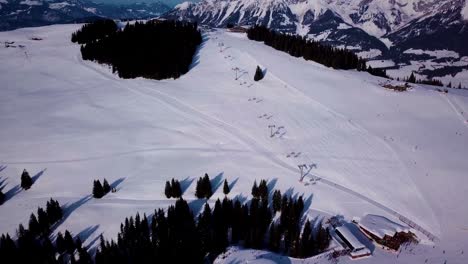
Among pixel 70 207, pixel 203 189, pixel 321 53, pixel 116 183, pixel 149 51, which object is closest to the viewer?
pixel 70 207

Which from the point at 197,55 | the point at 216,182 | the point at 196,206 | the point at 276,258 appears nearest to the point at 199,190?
the point at 196,206

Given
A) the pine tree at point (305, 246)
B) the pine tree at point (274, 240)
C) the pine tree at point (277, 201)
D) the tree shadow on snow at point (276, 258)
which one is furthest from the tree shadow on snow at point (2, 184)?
the pine tree at point (305, 246)

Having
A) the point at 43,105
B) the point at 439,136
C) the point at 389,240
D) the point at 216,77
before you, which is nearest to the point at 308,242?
the point at 389,240

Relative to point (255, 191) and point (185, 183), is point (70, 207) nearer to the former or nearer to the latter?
point (185, 183)

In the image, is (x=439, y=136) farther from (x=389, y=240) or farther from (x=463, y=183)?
(x=389, y=240)

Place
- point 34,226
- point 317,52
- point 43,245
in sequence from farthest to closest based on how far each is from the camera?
point 317,52 < point 34,226 < point 43,245

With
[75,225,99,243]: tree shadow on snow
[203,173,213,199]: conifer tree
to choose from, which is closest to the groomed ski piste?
[75,225,99,243]: tree shadow on snow
